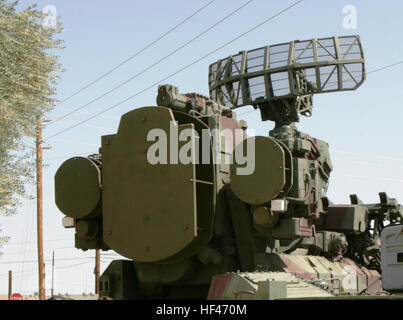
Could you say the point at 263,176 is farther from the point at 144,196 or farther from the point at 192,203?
the point at 144,196

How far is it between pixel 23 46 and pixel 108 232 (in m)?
12.9

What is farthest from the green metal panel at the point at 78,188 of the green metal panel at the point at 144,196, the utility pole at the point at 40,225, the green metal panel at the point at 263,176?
the utility pole at the point at 40,225

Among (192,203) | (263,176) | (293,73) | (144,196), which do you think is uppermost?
(293,73)

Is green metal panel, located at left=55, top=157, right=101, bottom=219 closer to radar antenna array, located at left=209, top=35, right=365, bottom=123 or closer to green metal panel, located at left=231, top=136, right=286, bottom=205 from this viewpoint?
green metal panel, located at left=231, top=136, right=286, bottom=205

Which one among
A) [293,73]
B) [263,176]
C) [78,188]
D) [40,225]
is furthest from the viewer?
[40,225]

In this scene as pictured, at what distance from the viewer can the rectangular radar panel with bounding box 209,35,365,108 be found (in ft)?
76.8

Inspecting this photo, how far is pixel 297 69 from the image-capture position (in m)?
23.5

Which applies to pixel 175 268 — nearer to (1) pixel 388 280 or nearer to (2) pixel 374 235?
(1) pixel 388 280

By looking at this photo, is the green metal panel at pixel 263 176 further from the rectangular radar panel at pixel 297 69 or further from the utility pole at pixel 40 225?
the utility pole at pixel 40 225

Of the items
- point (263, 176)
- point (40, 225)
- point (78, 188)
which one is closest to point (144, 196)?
point (78, 188)

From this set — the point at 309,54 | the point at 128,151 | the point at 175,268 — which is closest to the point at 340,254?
the point at 175,268

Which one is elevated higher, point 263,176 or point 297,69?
point 297,69

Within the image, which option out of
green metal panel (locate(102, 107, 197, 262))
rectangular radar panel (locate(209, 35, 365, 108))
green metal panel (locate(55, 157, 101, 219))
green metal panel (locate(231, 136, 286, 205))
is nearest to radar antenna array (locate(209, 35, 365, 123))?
rectangular radar panel (locate(209, 35, 365, 108))

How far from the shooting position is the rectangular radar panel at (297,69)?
23422 mm
